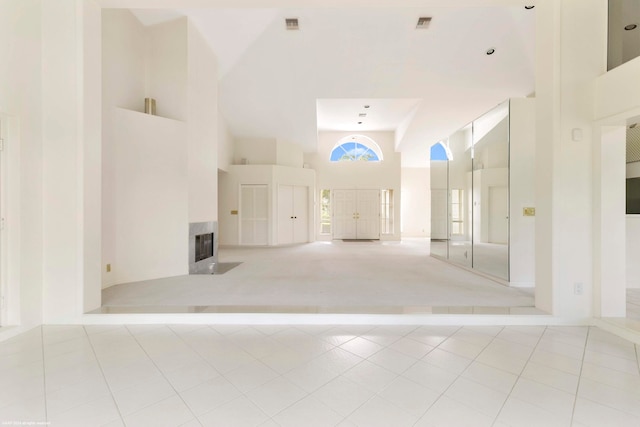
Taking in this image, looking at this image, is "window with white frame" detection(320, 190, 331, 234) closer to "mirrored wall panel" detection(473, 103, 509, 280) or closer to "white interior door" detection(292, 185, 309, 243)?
"white interior door" detection(292, 185, 309, 243)

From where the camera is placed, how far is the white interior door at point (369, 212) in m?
11.3

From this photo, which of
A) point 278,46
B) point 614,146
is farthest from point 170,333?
point 278,46

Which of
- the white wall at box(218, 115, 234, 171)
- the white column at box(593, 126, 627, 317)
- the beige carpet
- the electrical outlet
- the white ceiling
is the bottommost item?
the beige carpet

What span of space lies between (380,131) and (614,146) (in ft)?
29.4

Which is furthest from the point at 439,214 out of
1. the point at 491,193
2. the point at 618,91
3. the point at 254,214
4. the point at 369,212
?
the point at 254,214

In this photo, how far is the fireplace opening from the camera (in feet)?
17.1

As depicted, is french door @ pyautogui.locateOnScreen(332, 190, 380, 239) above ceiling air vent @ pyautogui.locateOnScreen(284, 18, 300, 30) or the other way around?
the other way around

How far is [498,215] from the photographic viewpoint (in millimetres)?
4484

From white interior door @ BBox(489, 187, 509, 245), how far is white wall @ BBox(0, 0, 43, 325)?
5.79 meters

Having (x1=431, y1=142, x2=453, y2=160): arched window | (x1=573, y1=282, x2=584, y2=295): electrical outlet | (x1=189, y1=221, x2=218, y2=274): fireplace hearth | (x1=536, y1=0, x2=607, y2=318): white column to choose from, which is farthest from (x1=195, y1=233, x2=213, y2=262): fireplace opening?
(x1=431, y1=142, x2=453, y2=160): arched window

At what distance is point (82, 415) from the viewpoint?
60.1 inches

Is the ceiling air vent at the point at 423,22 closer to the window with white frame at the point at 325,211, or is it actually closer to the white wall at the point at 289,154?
the white wall at the point at 289,154

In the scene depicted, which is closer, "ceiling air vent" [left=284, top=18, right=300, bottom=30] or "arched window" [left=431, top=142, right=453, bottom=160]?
"ceiling air vent" [left=284, top=18, right=300, bottom=30]

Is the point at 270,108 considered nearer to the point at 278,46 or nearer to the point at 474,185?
the point at 278,46
